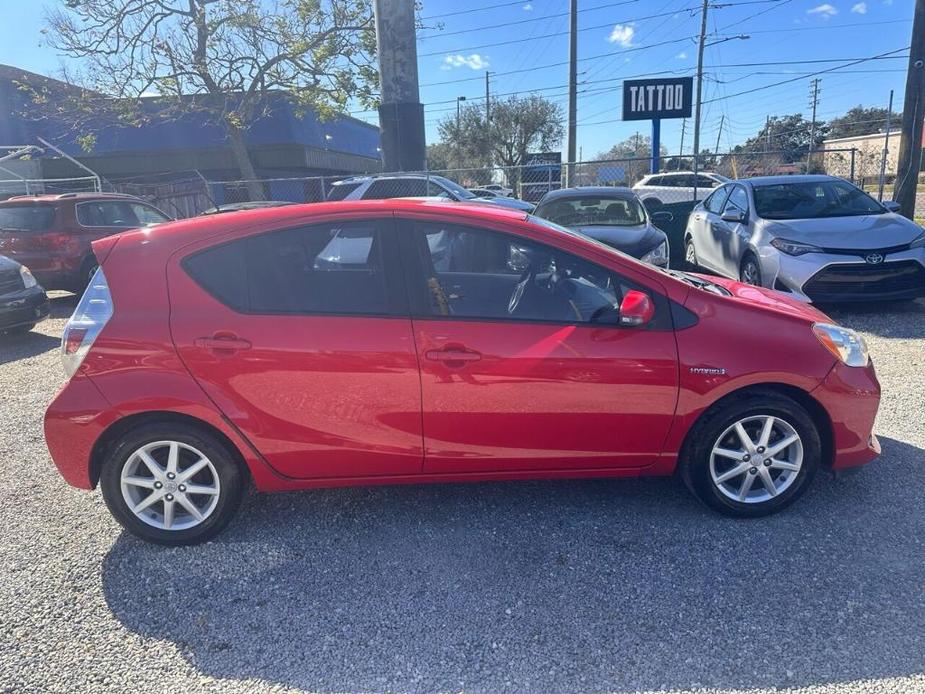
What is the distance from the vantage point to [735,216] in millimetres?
8008

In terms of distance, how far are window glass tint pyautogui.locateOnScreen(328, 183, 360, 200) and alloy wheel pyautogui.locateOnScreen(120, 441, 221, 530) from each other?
9042 millimetres

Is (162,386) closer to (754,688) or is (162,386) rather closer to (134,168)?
(754,688)

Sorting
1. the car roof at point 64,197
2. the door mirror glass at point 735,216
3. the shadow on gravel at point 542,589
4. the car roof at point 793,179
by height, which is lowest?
the shadow on gravel at point 542,589

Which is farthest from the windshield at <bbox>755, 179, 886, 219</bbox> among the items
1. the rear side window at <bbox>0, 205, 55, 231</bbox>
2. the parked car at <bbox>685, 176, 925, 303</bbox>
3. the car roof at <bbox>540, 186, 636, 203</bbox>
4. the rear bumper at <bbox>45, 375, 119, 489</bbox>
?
the rear side window at <bbox>0, 205, 55, 231</bbox>

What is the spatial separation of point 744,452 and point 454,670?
180 centimetres

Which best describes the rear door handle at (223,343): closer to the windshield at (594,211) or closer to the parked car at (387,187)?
the windshield at (594,211)

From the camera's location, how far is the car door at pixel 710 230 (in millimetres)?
8797

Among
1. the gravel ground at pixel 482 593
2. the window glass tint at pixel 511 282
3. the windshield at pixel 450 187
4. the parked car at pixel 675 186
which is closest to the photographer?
the gravel ground at pixel 482 593

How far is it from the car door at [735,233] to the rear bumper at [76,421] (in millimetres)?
7231

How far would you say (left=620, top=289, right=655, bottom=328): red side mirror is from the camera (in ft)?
9.55

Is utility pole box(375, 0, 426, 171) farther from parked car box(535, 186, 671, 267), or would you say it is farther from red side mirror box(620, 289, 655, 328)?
red side mirror box(620, 289, 655, 328)

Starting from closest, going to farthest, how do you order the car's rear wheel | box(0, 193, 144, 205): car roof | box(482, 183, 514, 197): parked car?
box(0, 193, 144, 205): car roof < the car's rear wheel < box(482, 183, 514, 197): parked car

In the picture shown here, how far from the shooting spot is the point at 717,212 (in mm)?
9078

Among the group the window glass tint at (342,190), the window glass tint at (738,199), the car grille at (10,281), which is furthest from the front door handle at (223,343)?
the window glass tint at (342,190)
